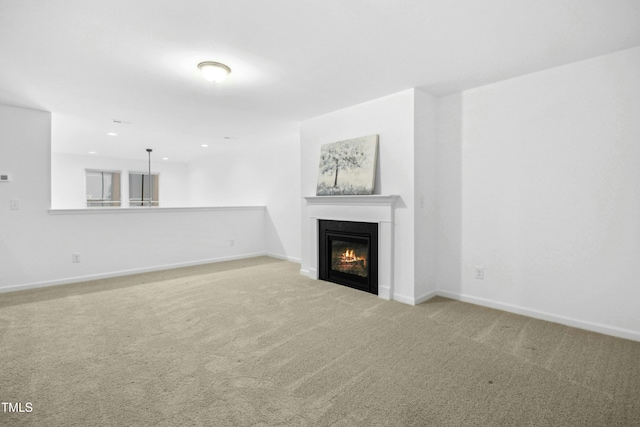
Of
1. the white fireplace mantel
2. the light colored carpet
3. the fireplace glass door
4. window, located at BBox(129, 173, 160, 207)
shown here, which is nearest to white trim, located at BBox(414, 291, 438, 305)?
the light colored carpet

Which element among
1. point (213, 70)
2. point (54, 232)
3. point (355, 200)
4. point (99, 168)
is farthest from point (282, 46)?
point (99, 168)

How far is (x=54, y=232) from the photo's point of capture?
4301mm

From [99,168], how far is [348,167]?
7822mm

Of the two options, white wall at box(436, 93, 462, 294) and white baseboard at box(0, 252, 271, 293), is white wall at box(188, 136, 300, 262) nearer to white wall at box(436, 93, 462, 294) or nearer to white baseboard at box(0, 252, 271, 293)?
white baseboard at box(0, 252, 271, 293)

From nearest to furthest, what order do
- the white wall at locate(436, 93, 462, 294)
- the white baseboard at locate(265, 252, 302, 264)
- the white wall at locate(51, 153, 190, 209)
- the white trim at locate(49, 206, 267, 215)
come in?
the white wall at locate(436, 93, 462, 294) → the white trim at locate(49, 206, 267, 215) → the white baseboard at locate(265, 252, 302, 264) → the white wall at locate(51, 153, 190, 209)

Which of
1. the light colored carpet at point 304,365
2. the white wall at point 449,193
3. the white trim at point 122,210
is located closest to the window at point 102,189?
the white trim at point 122,210

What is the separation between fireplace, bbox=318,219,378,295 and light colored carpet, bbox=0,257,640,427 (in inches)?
19.1

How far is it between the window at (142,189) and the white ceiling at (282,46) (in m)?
5.52

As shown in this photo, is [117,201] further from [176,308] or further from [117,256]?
[176,308]

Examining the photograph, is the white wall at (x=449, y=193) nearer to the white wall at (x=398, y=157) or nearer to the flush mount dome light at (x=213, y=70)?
the white wall at (x=398, y=157)

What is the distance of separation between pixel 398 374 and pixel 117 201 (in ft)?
30.9

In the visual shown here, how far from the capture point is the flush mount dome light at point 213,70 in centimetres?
281

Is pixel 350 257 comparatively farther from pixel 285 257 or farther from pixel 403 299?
pixel 285 257

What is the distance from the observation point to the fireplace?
389cm
